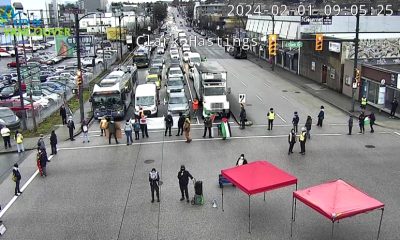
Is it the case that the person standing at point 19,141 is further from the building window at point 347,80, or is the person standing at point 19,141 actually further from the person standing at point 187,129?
the building window at point 347,80

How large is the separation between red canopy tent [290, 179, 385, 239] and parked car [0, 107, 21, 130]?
22.5 meters

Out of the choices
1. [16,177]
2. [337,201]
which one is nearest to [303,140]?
[337,201]

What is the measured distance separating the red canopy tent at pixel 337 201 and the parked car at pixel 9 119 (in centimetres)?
2253

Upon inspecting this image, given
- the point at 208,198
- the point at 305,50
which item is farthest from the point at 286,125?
the point at 305,50

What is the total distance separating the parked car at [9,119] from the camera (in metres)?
28.7

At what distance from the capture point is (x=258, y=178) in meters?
14.1

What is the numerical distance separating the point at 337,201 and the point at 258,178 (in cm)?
283

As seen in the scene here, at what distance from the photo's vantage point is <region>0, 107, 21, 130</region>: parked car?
28.7 metres

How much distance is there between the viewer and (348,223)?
46.8 feet

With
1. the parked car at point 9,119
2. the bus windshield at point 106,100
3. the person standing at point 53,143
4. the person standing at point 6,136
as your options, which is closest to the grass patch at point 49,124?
the parked car at point 9,119

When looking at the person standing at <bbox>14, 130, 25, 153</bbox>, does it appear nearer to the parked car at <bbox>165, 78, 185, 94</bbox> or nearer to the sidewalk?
the parked car at <bbox>165, 78, 185, 94</bbox>

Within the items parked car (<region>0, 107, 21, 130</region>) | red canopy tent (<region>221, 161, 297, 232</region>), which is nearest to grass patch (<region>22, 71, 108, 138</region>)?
parked car (<region>0, 107, 21, 130</region>)

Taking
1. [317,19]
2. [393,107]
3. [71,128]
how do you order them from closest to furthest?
[71,128] < [393,107] < [317,19]

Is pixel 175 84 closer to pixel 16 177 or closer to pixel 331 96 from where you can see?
pixel 331 96
